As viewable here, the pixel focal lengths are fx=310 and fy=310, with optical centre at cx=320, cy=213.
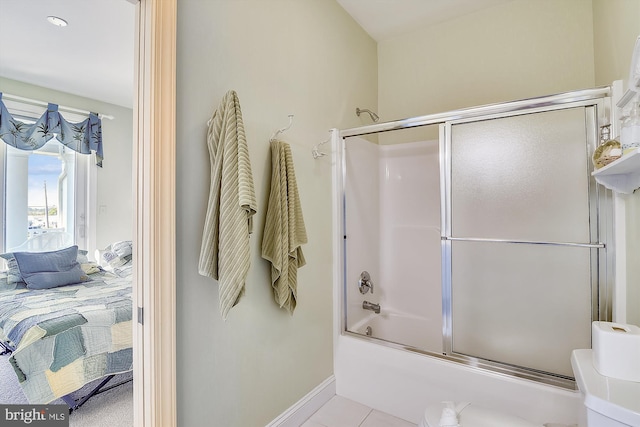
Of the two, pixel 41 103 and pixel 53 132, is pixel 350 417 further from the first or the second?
pixel 41 103

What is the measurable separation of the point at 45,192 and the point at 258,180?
10.4 ft

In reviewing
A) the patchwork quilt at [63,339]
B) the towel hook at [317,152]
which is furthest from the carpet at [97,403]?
the towel hook at [317,152]

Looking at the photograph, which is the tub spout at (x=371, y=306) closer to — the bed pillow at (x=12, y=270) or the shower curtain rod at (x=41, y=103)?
the bed pillow at (x=12, y=270)

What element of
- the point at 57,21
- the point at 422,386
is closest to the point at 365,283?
the point at 422,386

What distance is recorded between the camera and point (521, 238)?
191 cm

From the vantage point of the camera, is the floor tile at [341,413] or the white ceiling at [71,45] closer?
the floor tile at [341,413]

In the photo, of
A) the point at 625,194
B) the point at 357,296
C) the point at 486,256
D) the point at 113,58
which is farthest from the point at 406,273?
the point at 113,58

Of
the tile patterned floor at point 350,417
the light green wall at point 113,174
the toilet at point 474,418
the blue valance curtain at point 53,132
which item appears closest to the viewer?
the toilet at point 474,418

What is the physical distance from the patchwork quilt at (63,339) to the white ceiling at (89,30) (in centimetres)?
198

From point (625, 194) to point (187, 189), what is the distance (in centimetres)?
183

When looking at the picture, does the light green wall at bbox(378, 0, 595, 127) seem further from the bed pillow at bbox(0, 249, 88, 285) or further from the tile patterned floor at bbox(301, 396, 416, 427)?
the bed pillow at bbox(0, 249, 88, 285)

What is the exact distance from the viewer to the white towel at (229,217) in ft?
3.85

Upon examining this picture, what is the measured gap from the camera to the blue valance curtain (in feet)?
9.46

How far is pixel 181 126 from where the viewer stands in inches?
48.0
